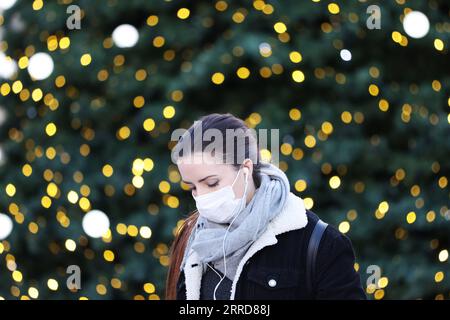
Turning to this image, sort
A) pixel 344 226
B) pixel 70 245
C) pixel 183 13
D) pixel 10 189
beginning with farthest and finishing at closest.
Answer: pixel 10 189 → pixel 70 245 → pixel 183 13 → pixel 344 226

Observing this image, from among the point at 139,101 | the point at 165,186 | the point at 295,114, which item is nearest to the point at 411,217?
the point at 295,114

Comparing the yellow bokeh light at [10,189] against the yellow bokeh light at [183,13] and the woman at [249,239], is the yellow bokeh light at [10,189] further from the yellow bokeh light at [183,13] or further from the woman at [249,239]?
the woman at [249,239]

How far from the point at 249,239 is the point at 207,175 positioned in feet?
0.68

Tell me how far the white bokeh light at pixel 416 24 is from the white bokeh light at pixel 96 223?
188 cm

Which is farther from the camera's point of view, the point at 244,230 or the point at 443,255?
A: the point at 443,255

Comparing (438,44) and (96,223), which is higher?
(438,44)

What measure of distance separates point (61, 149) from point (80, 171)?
177mm

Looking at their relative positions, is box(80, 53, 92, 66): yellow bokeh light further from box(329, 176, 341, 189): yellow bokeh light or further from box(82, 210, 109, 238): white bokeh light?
box(329, 176, 341, 189): yellow bokeh light

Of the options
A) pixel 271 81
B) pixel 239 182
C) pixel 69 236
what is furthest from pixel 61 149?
pixel 239 182

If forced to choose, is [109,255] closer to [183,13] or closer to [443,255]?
[183,13]

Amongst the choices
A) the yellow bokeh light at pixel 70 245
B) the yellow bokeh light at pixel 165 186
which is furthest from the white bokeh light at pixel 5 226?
the yellow bokeh light at pixel 165 186

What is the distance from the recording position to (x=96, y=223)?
411 cm

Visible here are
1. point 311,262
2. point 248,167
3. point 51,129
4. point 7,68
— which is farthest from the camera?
point 7,68

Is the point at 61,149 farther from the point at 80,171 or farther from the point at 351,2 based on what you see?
the point at 351,2
